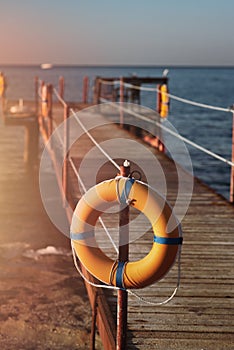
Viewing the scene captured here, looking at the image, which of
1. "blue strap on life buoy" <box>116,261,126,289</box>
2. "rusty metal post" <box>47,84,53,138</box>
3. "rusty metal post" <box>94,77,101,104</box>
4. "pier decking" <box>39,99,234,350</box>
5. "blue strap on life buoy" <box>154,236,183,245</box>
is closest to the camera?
"blue strap on life buoy" <box>154,236,183,245</box>

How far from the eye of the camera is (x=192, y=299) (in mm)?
4766

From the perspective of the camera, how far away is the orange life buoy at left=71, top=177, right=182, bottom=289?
11.3ft

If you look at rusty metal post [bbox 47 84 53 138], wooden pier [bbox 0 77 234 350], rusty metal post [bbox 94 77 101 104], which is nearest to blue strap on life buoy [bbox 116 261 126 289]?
wooden pier [bbox 0 77 234 350]

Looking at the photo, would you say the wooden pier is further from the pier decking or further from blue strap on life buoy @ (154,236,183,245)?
blue strap on life buoy @ (154,236,183,245)

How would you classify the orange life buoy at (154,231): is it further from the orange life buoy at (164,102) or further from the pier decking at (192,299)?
the orange life buoy at (164,102)

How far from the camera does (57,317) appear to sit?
746 centimetres

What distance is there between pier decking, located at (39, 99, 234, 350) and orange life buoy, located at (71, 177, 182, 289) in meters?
0.72

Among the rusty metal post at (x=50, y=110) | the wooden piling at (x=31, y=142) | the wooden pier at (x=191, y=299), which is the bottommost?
the wooden piling at (x=31, y=142)

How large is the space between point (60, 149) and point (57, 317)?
4.95m

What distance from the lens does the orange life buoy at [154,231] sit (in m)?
3.45

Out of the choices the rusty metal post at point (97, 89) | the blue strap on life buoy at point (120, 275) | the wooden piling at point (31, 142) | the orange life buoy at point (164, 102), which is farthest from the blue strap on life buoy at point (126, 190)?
the rusty metal post at point (97, 89)

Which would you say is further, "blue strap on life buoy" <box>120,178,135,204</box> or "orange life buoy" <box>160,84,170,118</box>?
"orange life buoy" <box>160,84,170,118</box>

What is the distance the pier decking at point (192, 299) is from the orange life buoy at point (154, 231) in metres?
0.72

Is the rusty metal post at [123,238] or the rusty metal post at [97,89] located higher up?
the rusty metal post at [123,238]
